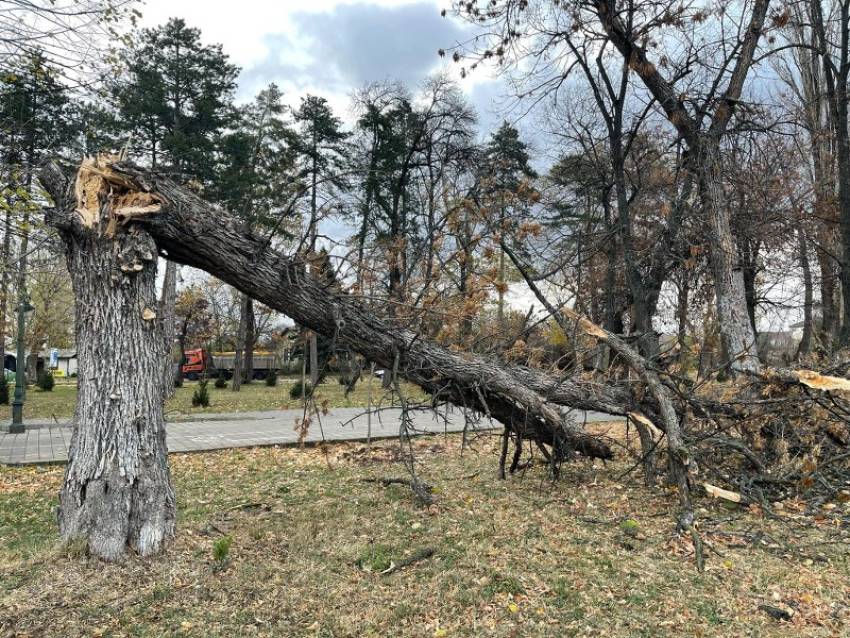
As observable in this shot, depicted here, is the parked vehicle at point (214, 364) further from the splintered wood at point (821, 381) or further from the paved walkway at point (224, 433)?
the splintered wood at point (821, 381)

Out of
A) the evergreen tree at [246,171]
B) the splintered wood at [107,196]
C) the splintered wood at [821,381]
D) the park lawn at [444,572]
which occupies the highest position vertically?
the evergreen tree at [246,171]

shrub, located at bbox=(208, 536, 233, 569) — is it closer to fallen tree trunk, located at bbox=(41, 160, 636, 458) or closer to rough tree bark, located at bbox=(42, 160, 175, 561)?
rough tree bark, located at bbox=(42, 160, 175, 561)

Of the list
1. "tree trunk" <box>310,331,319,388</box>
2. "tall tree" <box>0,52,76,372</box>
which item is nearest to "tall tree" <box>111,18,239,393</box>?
"tree trunk" <box>310,331,319,388</box>

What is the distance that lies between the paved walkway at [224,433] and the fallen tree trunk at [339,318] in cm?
183

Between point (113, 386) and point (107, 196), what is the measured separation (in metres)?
1.14

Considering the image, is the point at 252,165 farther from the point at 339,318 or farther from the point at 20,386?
the point at 339,318

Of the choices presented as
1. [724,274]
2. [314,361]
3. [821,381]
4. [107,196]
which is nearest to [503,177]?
[314,361]

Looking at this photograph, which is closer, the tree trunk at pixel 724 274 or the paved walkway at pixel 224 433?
the tree trunk at pixel 724 274

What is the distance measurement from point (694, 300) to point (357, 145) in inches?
520

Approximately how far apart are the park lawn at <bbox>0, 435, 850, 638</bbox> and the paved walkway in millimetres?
2407

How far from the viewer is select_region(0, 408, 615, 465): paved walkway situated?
28.1ft

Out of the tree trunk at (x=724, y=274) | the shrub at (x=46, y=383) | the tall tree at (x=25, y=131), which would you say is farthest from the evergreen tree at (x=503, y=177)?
the shrub at (x=46, y=383)

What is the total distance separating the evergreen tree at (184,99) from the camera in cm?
1745

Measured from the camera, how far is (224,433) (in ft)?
35.7
